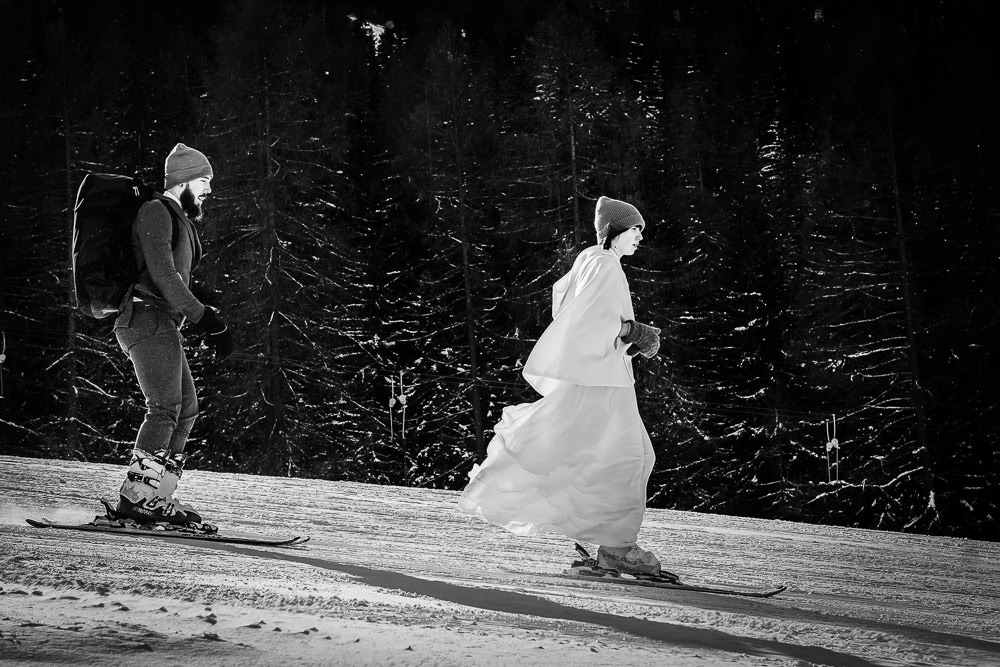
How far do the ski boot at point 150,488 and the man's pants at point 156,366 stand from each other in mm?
62

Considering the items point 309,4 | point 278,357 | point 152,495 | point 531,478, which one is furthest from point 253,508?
point 309,4

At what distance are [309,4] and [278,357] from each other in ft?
31.0

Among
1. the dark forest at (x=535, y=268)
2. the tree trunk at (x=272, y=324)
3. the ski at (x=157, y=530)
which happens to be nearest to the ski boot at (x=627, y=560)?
the ski at (x=157, y=530)

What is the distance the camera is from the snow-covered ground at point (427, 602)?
2.91 meters

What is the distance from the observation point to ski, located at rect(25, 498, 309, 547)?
5.33m

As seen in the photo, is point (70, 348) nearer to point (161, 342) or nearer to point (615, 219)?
point (161, 342)

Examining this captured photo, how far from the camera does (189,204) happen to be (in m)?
5.84

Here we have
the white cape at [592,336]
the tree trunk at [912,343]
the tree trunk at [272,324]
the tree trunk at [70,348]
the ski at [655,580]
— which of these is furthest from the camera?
the tree trunk at [70,348]

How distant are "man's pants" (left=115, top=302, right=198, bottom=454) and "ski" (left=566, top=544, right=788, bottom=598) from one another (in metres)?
A: 2.14

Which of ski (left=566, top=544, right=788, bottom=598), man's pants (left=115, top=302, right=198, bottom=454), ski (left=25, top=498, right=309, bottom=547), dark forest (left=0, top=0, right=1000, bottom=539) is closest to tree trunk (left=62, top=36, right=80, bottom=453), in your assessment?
dark forest (left=0, top=0, right=1000, bottom=539)

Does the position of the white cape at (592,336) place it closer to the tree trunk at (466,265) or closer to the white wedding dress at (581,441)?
the white wedding dress at (581,441)

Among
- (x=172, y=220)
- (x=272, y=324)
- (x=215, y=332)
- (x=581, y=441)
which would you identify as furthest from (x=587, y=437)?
(x=272, y=324)

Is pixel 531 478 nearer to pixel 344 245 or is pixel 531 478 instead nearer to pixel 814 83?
pixel 344 245

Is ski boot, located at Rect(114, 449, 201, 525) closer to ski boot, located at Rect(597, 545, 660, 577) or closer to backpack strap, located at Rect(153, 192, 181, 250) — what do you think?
backpack strap, located at Rect(153, 192, 181, 250)
